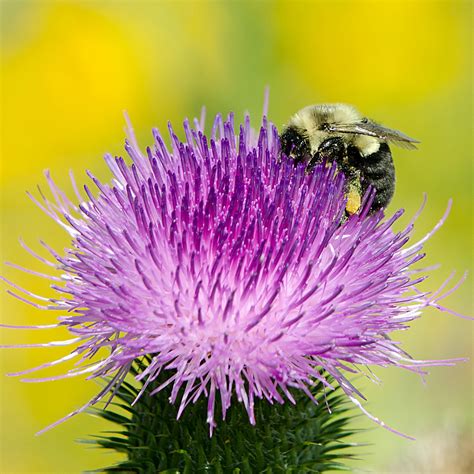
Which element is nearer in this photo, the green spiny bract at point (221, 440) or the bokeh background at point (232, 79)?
the green spiny bract at point (221, 440)

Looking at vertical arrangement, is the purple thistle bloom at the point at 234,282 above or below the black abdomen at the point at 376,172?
below

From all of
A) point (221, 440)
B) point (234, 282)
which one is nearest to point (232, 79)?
point (234, 282)

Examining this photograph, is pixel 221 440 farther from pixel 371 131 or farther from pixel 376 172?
pixel 371 131

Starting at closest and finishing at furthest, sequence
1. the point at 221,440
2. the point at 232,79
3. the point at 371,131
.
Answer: the point at 221,440 → the point at 371,131 → the point at 232,79

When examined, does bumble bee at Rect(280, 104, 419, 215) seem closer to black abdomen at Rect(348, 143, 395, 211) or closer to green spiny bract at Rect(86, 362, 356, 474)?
black abdomen at Rect(348, 143, 395, 211)

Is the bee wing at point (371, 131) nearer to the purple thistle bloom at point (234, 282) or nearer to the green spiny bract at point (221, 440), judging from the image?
the purple thistle bloom at point (234, 282)

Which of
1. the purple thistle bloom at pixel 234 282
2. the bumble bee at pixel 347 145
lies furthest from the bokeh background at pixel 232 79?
the purple thistle bloom at pixel 234 282

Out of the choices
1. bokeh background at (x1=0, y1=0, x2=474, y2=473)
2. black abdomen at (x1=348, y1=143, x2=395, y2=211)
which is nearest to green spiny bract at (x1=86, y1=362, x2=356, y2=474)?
black abdomen at (x1=348, y1=143, x2=395, y2=211)
